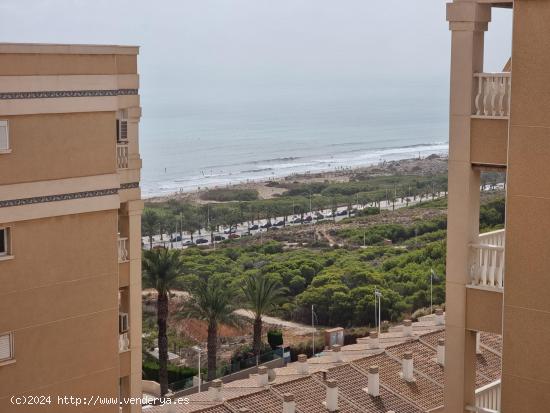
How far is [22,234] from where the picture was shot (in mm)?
9383

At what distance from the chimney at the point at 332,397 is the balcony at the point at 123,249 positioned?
7704 millimetres

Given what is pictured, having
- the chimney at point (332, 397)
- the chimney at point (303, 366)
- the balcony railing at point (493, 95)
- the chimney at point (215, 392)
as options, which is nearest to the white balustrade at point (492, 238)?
the balcony railing at point (493, 95)

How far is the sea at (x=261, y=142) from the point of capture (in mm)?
110312

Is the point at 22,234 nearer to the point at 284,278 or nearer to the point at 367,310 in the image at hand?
the point at 367,310

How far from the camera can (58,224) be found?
968 centimetres

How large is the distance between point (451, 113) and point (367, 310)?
30.2m

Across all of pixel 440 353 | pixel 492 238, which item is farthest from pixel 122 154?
pixel 440 353

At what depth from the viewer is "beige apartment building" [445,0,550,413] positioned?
24.6ft

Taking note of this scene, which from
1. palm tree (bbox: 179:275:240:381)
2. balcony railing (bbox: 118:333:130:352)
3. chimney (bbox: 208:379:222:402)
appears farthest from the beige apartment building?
palm tree (bbox: 179:275:240:381)

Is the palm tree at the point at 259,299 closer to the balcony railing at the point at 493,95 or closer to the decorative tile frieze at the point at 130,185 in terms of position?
the decorative tile frieze at the point at 130,185

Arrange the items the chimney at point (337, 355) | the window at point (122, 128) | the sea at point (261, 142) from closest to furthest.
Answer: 1. the window at point (122, 128)
2. the chimney at point (337, 355)
3. the sea at point (261, 142)

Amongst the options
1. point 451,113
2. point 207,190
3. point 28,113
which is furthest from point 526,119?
point 207,190

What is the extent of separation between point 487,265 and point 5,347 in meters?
4.47

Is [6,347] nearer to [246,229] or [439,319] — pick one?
[439,319]
